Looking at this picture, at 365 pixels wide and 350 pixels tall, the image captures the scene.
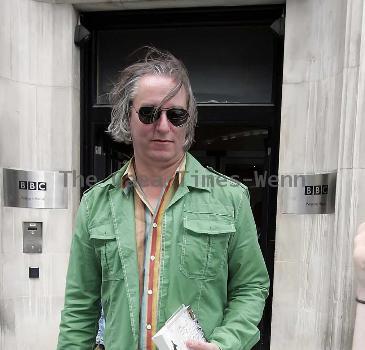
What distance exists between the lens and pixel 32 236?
3566 millimetres

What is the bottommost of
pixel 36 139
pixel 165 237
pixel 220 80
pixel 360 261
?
pixel 360 261

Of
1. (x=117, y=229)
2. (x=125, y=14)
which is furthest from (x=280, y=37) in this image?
(x=117, y=229)

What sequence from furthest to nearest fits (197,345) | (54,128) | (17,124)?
(54,128) → (17,124) → (197,345)

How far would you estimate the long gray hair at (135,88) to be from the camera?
1289mm

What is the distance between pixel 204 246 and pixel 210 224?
0.26 feet

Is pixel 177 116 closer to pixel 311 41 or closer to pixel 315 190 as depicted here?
A: pixel 315 190

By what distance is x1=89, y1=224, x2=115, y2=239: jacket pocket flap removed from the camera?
1295 millimetres

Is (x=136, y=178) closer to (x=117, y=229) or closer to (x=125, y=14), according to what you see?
(x=117, y=229)

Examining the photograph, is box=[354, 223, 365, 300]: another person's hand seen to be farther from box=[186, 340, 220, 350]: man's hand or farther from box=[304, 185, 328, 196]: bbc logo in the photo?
box=[186, 340, 220, 350]: man's hand

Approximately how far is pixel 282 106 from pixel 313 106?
10.3 inches

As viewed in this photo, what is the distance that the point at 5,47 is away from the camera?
Result: 11.0 ft

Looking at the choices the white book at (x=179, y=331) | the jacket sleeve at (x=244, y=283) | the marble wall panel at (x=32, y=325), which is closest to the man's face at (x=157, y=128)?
the jacket sleeve at (x=244, y=283)

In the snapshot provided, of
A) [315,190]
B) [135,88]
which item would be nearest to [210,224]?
[135,88]

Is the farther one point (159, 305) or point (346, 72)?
point (346, 72)
